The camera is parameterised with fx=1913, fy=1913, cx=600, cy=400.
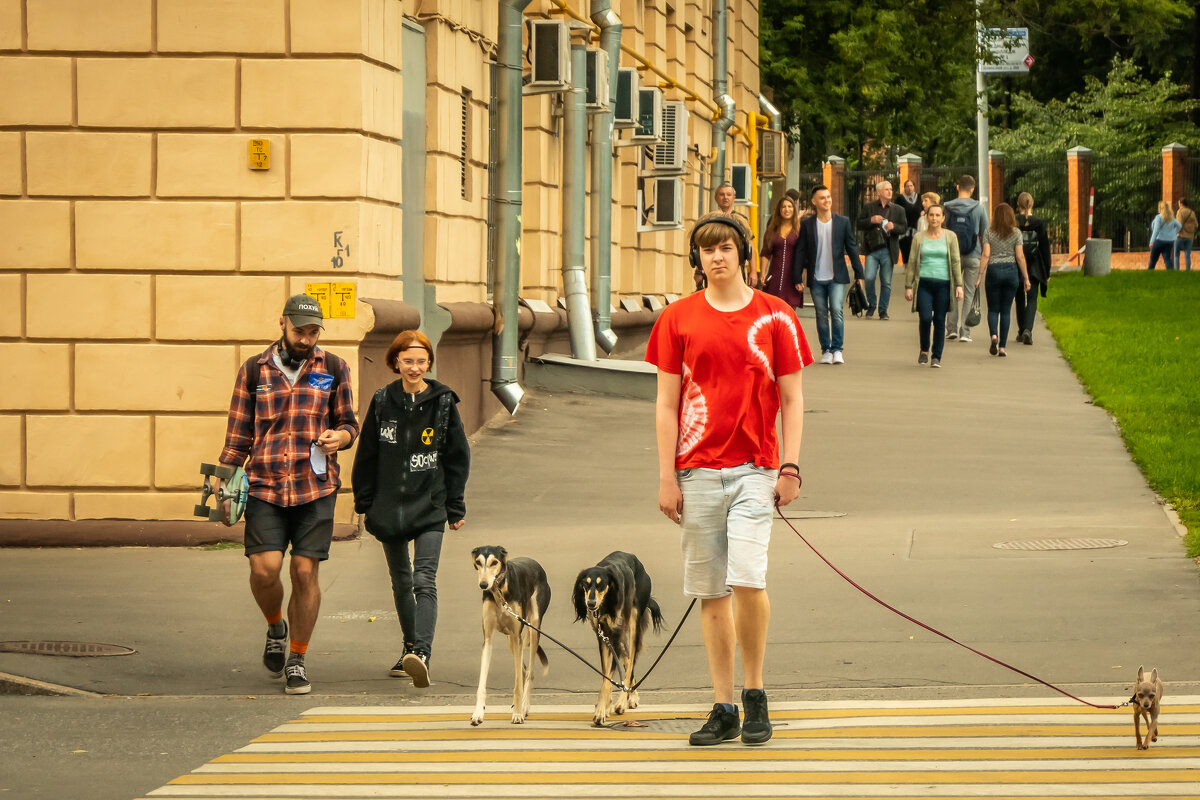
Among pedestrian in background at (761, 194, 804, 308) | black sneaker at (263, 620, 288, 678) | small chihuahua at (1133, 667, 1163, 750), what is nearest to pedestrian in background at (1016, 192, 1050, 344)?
pedestrian in background at (761, 194, 804, 308)

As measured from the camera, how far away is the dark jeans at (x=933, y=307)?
1991cm

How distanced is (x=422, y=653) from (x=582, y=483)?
5.88m

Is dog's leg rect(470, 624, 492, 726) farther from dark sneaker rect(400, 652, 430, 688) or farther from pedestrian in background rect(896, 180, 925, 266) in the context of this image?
pedestrian in background rect(896, 180, 925, 266)

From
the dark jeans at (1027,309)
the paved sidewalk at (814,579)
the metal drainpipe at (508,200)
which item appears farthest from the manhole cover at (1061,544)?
the dark jeans at (1027,309)

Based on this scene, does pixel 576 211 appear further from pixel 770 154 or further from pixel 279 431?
pixel 770 154

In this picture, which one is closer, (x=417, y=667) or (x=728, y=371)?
(x=728, y=371)

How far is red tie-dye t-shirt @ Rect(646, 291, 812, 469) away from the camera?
6.67 metres

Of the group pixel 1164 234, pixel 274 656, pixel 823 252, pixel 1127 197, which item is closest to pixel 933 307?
pixel 823 252

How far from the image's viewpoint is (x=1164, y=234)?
40.9 m

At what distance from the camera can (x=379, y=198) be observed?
12.7 meters

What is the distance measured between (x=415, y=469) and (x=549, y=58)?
9.48m

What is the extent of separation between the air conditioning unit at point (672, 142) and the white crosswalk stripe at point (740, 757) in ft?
56.0

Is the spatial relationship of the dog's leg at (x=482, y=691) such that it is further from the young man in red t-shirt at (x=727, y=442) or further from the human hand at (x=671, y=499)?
the human hand at (x=671, y=499)

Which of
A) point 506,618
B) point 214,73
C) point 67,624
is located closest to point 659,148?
point 214,73
